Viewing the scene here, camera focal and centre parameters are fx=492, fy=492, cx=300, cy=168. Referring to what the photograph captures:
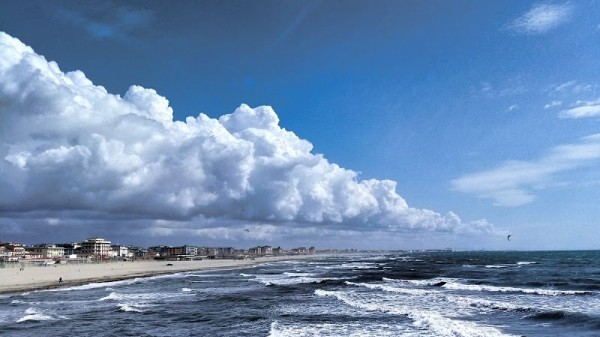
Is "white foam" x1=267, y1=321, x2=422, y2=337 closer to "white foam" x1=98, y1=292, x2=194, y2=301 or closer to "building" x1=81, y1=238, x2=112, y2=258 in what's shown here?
"white foam" x1=98, y1=292, x2=194, y2=301

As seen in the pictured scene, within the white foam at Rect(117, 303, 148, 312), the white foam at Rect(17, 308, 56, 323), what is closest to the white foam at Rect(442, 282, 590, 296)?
the white foam at Rect(117, 303, 148, 312)

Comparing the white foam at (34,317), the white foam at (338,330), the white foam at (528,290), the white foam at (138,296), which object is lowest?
the white foam at (528,290)

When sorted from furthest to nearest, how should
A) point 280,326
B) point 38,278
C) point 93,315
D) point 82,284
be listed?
1. point 38,278
2. point 82,284
3. point 93,315
4. point 280,326

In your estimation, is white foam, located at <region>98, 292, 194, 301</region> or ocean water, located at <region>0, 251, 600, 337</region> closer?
ocean water, located at <region>0, 251, 600, 337</region>

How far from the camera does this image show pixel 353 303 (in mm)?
39406

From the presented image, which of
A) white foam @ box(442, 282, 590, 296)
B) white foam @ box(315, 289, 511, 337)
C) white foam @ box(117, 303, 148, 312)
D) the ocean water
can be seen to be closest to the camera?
white foam @ box(315, 289, 511, 337)

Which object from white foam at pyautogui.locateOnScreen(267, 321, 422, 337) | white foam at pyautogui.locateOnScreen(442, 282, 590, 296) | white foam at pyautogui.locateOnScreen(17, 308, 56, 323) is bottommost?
white foam at pyautogui.locateOnScreen(442, 282, 590, 296)

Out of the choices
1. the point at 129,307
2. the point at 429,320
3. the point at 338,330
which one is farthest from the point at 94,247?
the point at 429,320

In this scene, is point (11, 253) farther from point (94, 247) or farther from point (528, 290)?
point (528, 290)

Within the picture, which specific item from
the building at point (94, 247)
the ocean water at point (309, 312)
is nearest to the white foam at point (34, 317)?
the ocean water at point (309, 312)

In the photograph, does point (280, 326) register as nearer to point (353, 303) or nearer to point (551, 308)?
point (353, 303)

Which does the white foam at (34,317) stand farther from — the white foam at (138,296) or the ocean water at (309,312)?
the white foam at (138,296)

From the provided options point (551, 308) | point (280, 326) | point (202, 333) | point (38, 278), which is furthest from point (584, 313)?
point (38, 278)

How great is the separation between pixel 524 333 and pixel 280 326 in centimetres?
1324
